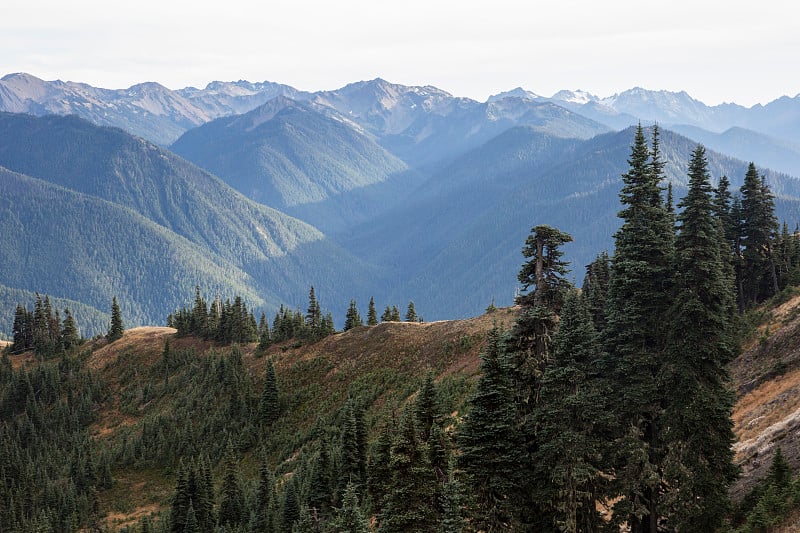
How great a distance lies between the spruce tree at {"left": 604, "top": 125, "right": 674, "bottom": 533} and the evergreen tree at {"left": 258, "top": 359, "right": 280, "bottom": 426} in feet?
204

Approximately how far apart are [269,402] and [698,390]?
217 feet

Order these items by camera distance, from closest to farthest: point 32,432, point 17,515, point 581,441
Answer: point 581,441
point 17,515
point 32,432

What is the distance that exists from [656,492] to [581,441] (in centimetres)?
466

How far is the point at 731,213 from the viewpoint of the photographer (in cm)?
6669

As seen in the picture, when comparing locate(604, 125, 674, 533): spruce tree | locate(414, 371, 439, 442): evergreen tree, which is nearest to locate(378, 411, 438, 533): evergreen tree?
locate(414, 371, 439, 442): evergreen tree

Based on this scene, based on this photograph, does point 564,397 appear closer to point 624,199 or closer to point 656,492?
point 656,492

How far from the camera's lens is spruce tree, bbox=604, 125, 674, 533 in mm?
23562

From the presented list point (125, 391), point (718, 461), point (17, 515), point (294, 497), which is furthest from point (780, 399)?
point (125, 391)

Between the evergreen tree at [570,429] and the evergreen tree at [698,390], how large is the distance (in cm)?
283

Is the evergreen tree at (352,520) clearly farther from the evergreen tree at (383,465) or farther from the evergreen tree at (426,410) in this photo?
the evergreen tree at (426,410)

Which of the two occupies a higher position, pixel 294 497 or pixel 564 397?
pixel 564 397

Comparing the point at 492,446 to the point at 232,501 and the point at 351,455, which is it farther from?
the point at 232,501

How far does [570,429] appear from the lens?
882 inches

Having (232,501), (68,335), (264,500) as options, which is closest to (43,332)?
(68,335)
